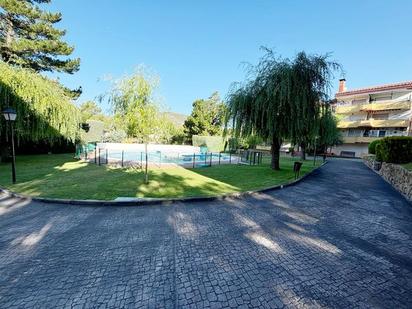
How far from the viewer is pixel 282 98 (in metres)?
10.9

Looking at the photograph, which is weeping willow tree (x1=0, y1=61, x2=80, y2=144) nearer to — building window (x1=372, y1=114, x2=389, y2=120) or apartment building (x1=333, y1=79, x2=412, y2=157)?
apartment building (x1=333, y1=79, x2=412, y2=157)

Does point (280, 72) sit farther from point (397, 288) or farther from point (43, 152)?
point (43, 152)

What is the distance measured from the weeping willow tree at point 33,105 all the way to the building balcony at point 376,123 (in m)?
41.2

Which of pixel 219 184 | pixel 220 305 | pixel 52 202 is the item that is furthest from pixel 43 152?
pixel 220 305

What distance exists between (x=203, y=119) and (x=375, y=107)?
95.2ft

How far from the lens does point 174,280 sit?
2709 millimetres

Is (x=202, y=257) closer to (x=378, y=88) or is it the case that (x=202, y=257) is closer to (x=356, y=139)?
(x=356, y=139)

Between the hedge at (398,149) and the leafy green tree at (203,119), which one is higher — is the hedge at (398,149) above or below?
below

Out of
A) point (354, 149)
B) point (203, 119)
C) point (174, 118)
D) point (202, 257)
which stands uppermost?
point (203, 119)

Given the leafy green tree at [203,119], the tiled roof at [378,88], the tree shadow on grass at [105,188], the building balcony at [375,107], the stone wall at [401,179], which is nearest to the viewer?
the tree shadow on grass at [105,188]

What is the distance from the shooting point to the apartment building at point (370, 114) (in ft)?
104

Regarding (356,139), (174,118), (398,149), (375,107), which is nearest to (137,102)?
(398,149)

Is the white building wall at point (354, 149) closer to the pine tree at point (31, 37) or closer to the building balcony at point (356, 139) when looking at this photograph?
the building balcony at point (356, 139)

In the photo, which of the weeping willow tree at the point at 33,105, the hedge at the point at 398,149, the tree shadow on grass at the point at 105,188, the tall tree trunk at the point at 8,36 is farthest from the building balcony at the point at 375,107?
the tall tree trunk at the point at 8,36
